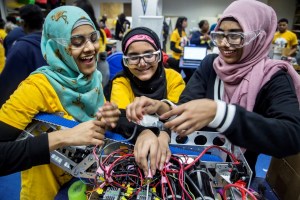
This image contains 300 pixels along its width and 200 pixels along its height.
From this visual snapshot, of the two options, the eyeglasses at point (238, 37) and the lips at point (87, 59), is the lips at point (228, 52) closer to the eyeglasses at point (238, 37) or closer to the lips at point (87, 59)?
the eyeglasses at point (238, 37)

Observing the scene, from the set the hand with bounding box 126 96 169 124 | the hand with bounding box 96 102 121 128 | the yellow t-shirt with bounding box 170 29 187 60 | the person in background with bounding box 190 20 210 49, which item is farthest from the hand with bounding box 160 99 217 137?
the person in background with bounding box 190 20 210 49

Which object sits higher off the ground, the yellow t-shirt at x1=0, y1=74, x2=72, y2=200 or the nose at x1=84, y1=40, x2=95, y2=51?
the nose at x1=84, y1=40, x2=95, y2=51

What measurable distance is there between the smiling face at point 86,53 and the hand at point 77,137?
47 cm

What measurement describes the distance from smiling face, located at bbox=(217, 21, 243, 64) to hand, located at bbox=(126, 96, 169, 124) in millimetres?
430

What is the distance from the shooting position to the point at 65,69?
1188mm

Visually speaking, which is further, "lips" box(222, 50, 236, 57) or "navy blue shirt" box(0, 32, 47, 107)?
"navy blue shirt" box(0, 32, 47, 107)

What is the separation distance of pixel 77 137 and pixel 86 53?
52 centimetres

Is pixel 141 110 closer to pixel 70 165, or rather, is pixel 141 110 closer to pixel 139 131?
pixel 139 131

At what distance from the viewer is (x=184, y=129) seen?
0.65m

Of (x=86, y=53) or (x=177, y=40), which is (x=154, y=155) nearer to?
(x=86, y=53)

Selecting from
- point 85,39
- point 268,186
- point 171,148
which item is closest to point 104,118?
point 171,148

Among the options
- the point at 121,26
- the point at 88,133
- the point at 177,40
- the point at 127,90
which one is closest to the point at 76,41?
the point at 127,90

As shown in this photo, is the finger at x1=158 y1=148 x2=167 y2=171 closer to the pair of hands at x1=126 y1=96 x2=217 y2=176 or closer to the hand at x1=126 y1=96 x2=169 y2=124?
the pair of hands at x1=126 y1=96 x2=217 y2=176

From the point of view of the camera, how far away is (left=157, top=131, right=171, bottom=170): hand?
0.77 metres
